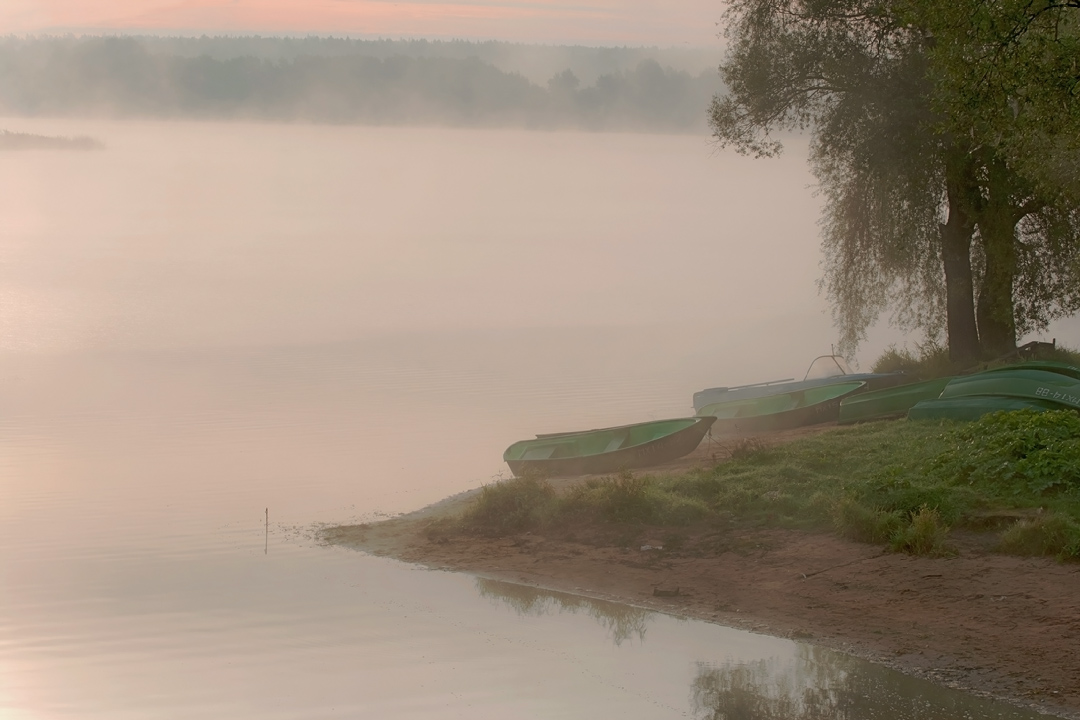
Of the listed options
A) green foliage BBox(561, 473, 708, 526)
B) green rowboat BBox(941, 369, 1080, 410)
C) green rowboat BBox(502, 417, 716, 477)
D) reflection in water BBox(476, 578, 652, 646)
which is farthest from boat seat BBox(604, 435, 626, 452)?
reflection in water BBox(476, 578, 652, 646)

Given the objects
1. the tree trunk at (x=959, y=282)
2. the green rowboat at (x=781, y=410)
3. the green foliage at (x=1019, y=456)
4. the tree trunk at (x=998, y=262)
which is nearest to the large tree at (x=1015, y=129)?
the tree trunk at (x=998, y=262)

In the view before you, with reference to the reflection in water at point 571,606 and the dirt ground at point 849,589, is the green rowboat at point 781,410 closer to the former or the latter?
the dirt ground at point 849,589

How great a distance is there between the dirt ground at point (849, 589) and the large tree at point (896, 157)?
465 inches

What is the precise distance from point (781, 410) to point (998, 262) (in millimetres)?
5441

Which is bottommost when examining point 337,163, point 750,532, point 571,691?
point 571,691

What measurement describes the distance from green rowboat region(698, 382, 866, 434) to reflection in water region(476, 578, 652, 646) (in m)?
9.57

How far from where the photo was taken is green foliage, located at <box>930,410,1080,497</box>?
14969mm

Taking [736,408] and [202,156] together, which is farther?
[202,156]

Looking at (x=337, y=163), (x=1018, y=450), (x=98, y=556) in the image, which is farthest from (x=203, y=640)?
(x=337, y=163)

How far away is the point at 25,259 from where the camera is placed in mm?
65375

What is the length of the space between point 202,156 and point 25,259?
339 feet

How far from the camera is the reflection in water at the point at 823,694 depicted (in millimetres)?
11070

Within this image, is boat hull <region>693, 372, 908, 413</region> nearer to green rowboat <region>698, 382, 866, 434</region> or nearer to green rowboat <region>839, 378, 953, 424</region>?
green rowboat <region>698, 382, 866, 434</region>

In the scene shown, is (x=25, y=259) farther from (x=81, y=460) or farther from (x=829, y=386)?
(x=829, y=386)
